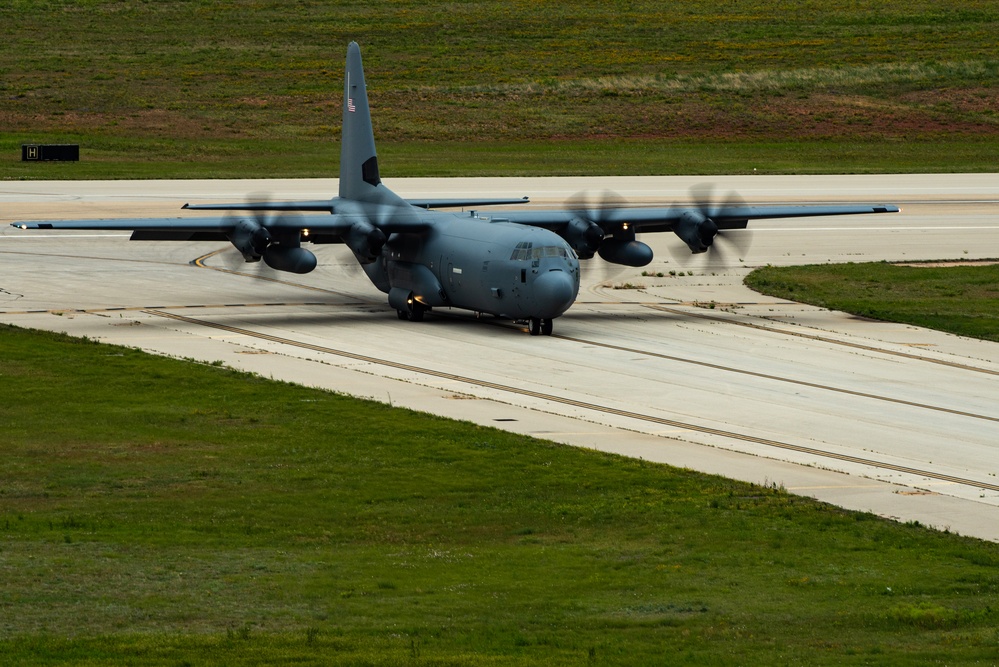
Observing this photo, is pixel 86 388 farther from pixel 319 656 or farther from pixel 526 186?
pixel 526 186

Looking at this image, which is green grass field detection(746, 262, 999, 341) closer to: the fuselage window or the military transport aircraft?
the military transport aircraft

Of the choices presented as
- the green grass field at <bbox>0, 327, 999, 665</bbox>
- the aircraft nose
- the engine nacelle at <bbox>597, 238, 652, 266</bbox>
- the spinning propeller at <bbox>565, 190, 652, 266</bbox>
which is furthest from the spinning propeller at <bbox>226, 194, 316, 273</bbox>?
the green grass field at <bbox>0, 327, 999, 665</bbox>

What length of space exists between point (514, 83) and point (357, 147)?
85182mm

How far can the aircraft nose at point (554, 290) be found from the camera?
122 ft

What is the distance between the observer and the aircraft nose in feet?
122

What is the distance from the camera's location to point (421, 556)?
19.3 metres

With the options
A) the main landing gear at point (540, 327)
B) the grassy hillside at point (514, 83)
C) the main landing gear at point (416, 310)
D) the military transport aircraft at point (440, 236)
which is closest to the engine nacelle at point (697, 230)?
the military transport aircraft at point (440, 236)

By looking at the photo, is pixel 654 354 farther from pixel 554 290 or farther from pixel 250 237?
pixel 250 237

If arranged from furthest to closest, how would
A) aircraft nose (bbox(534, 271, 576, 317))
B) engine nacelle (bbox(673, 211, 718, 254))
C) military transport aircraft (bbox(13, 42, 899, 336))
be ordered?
engine nacelle (bbox(673, 211, 718, 254)) → military transport aircraft (bbox(13, 42, 899, 336)) → aircraft nose (bbox(534, 271, 576, 317))

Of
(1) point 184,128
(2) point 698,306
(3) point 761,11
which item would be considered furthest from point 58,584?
(3) point 761,11

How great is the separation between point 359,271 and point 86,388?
2158cm

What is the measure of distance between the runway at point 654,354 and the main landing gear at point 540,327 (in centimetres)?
32

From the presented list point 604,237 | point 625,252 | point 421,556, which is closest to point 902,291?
point 625,252

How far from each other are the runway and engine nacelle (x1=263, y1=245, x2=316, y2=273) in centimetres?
156
